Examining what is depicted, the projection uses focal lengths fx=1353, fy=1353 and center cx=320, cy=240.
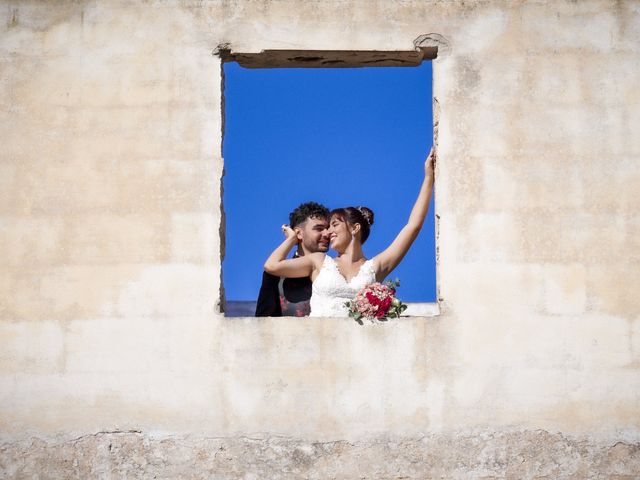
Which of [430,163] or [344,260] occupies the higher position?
[430,163]

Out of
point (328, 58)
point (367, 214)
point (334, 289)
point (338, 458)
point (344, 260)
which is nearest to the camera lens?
point (338, 458)

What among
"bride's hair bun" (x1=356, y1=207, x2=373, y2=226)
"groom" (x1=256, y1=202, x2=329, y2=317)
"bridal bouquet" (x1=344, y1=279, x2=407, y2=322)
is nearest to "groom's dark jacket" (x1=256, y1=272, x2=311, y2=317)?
"groom" (x1=256, y1=202, x2=329, y2=317)

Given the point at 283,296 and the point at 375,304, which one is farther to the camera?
the point at 283,296

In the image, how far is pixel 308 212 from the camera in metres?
9.69

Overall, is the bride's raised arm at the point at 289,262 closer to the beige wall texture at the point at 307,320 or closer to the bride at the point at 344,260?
the bride at the point at 344,260

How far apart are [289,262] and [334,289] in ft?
1.16

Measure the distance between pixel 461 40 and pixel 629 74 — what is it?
111cm

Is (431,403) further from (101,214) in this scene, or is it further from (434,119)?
(101,214)

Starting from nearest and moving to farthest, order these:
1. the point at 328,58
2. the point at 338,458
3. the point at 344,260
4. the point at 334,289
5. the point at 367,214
Answer: the point at 338,458, the point at 328,58, the point at 334,289, the point at 344,260, the point at 367,214

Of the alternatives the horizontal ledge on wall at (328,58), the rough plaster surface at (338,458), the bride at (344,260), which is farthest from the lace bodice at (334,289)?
the horizontal ledge on wall at (328,58)

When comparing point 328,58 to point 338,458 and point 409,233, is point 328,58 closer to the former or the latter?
point 409,233

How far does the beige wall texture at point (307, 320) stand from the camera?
8.38 metres

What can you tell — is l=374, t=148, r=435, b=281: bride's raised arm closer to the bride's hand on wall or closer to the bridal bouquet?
the bride's hand on wall

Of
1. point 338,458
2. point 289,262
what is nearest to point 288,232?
point 289,262
